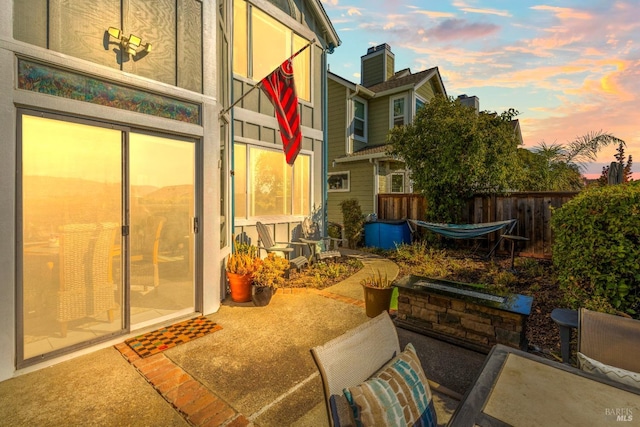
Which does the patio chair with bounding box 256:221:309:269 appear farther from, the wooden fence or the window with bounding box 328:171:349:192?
the window with bounding box 328:171:349:192

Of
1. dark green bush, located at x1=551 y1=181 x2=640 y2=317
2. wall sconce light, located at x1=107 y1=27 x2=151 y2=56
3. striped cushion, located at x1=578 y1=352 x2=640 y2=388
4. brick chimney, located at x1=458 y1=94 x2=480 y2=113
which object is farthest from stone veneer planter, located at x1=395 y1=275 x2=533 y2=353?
brick chimney, located at x1=458 y1=94 x2=480 y2=113

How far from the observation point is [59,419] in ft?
6.82

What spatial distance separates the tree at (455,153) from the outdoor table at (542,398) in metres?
7.11

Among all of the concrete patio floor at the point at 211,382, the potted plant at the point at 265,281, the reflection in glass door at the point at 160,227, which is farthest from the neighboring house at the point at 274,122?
the concrete patio floor at the point at 211,382

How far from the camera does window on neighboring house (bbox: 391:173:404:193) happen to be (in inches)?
489

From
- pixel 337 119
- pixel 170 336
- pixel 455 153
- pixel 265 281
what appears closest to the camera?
pixel 170 336

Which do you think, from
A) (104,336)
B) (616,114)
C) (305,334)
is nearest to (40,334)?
(104,336)

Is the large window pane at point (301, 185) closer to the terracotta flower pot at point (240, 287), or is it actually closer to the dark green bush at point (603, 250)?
the terracotta flower pot at point (240, 287)

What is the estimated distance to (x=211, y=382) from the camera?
2508 mm

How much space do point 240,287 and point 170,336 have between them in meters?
1.20

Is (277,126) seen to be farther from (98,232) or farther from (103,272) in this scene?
(103,272)

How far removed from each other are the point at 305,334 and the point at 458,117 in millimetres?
7107

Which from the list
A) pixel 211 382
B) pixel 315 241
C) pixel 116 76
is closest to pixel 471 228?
pixel 315 241

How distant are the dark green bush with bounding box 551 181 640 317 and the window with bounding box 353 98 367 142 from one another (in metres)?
9.87
